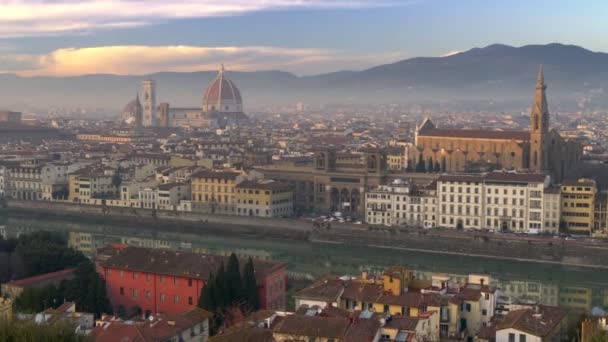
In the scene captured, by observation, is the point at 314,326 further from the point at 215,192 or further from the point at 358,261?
the point at 215,192

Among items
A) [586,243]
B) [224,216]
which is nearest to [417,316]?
[586,243]

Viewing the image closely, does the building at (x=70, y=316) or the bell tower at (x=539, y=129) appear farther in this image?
the bell tower at (x=539, y=129)

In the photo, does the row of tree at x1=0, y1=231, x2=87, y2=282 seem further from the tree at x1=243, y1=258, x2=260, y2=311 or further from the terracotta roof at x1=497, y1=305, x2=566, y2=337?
the terracotta roof at x1=497, y1=305, x2=566, y2=337

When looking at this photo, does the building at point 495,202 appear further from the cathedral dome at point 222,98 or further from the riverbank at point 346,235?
the cathedral dome at point 222,98

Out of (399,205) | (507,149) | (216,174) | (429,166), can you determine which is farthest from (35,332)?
(429,166)

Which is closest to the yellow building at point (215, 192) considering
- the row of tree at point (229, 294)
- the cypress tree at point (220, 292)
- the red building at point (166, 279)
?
the red building at point (166, 279)

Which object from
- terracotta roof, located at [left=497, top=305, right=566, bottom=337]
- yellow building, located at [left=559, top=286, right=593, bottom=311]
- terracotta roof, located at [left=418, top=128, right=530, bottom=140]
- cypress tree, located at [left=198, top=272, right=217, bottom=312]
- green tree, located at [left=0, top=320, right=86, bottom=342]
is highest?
terracotta roof, located at [left=418, top=128, right=530, bottom=140]

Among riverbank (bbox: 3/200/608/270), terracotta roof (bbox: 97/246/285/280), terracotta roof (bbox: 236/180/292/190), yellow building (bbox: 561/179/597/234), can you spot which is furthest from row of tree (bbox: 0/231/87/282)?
yellow building (bbox: 561/179/597/234)
